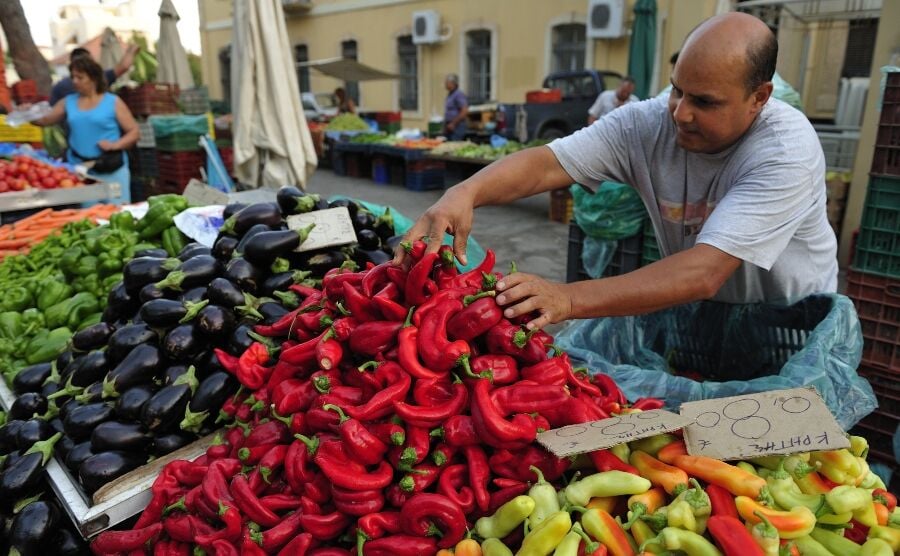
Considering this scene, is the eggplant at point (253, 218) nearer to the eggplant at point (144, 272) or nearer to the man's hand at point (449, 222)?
the eggplant at point (144, 272)

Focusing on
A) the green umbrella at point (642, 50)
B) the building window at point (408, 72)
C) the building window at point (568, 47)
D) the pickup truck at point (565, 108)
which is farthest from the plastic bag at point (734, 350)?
the building window at point (408, 72)

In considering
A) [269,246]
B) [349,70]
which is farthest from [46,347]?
[349,70]

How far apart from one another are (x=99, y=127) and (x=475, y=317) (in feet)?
21.8

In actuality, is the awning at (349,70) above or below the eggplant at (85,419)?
above

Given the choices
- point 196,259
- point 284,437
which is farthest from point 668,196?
point 196,259

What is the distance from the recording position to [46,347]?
10.8 ft

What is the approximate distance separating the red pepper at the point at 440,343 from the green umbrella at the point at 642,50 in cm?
1197

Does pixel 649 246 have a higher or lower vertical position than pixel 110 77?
lower

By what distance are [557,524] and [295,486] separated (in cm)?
79

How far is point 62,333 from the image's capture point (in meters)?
3.32

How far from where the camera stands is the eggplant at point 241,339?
2455 mm

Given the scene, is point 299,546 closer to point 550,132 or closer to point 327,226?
point 327,226

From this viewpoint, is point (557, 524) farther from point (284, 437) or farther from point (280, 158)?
point (280, 158)

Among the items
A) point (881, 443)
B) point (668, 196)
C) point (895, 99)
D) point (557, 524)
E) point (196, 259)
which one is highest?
point (895, 99)
